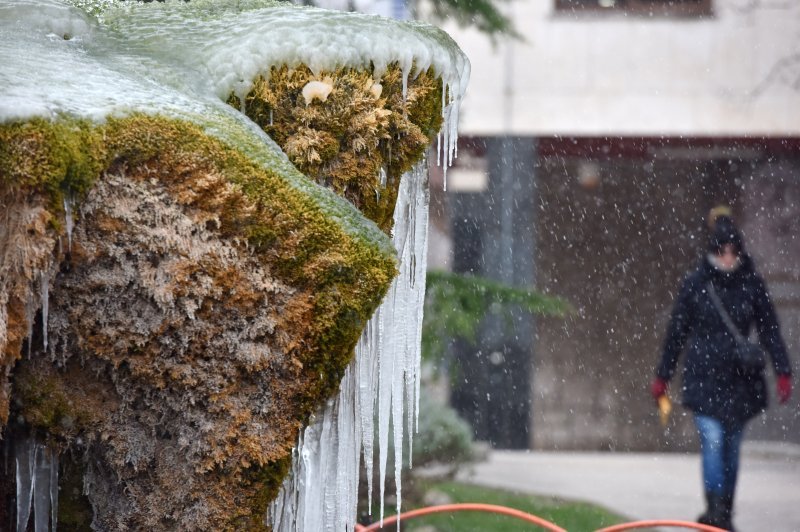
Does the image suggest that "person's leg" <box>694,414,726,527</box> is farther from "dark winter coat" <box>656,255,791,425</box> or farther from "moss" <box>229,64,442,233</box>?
"moss" <box>229,64,442,233</box>

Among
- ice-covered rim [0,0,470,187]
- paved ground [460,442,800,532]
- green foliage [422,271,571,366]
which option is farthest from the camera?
paved ground [460,442,800,532]

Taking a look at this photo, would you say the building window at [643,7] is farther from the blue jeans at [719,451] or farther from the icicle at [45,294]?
the icicle at [45,294]

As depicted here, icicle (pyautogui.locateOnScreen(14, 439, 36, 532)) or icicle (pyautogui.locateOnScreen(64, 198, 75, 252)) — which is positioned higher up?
icicle (pyautogui.locateOnScreen(64, 198, 75, 252))

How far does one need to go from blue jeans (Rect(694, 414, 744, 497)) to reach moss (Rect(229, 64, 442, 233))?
3.83 metres

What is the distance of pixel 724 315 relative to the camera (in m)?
6.12

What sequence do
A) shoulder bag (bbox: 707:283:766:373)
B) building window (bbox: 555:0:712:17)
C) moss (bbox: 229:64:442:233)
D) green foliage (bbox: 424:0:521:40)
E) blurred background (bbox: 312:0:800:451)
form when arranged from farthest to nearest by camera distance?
building window (bbox: 555:0:712:17) → blurred background (bbox: 312:0:800:451) → green foliage (bbox: 424:0:521:40) → shoulder bag (bbox: 707:283:766:373) → moss (bbox: 229:64:442:233)

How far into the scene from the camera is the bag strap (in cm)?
607

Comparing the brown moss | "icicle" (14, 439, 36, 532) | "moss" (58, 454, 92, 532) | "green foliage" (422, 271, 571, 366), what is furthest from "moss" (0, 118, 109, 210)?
"green foliage" (422, 271, 571, 366)

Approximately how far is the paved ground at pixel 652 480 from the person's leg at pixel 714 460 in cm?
133

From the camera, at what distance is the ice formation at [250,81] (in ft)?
8.06

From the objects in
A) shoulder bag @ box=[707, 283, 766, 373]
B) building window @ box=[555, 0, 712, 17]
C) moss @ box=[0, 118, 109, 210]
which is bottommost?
shoulder bag @ box=[707, 283, 766, 373]

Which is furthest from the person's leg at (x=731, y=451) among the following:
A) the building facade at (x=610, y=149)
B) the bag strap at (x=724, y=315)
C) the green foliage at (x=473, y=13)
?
the building facade at (x=610, y=149)

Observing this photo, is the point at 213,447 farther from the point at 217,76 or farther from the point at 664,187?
the point at 664,187

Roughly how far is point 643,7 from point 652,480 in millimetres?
4891
